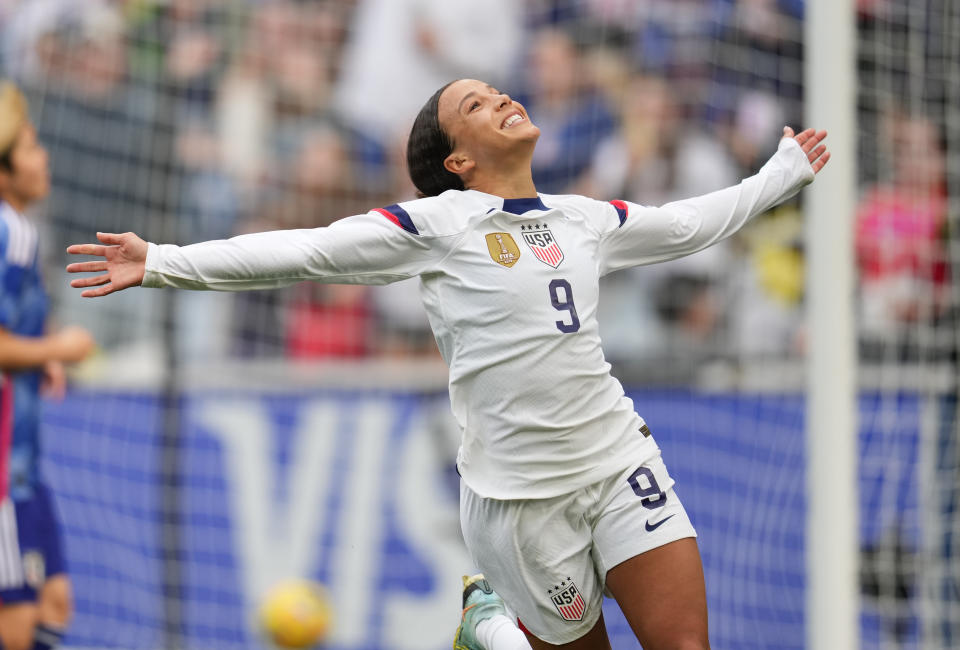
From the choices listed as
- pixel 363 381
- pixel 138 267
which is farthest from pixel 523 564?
pixel 363 381

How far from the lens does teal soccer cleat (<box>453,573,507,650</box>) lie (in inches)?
183

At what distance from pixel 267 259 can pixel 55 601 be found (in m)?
3.66

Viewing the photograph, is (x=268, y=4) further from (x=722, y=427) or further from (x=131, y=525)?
(x=722, y=427)

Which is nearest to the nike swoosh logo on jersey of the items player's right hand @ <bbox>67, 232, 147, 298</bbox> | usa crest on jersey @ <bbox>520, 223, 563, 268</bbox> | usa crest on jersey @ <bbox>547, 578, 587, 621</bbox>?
usa crest on jersey @ <bbox>547, 578, 587, 621</bbox>

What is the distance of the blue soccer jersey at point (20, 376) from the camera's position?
257 inches

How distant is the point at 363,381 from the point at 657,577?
14.8ft

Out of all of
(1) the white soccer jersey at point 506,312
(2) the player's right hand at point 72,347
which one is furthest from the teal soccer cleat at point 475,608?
(2) the player's right hand at point 72,347

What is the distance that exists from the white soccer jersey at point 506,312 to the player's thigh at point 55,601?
3.41 meters

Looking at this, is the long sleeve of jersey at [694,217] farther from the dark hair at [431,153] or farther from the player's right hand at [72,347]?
the player's right hand at [72,347]

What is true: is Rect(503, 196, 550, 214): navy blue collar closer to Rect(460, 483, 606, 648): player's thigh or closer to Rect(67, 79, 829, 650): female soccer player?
Rect(67, 79, 829, 650): female soccer player

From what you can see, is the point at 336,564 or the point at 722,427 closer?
the point at 722,427

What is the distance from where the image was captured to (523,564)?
403 cm

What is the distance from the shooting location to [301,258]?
3.81 m

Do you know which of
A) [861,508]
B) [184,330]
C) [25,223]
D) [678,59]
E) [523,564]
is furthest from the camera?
[184,330]
